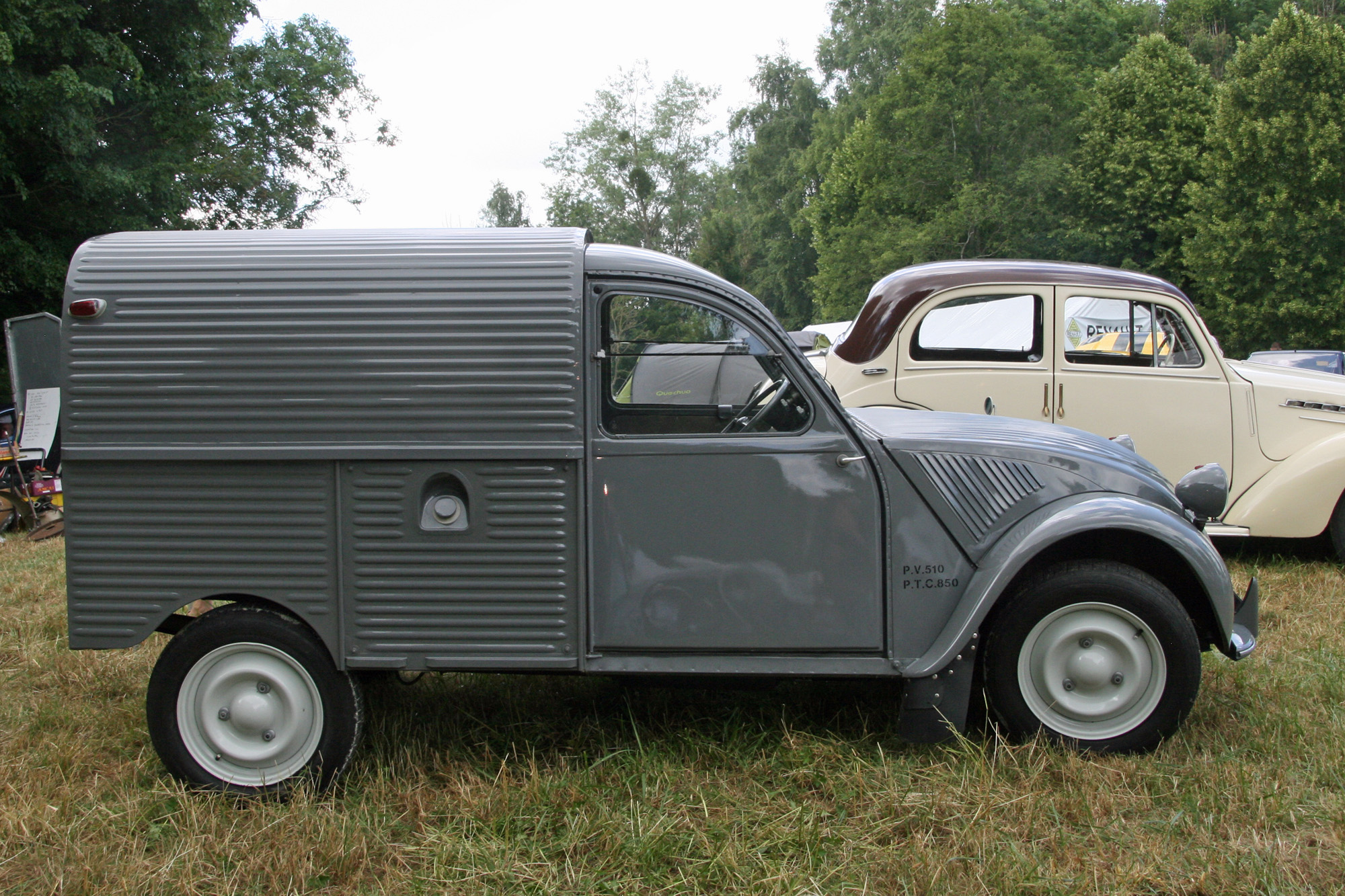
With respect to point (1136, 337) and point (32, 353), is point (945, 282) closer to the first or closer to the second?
point (1136, 337)

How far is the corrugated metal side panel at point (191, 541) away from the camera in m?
3.44

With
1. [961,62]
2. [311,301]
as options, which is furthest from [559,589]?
[961,62]

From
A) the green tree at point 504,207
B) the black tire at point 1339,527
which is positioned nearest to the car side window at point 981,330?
the black tire at point 1339,527

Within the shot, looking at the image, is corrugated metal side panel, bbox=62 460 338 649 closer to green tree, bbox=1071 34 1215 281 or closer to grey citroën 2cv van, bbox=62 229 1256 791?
grey citroën 2cv van, bbox=62 229 1256 791

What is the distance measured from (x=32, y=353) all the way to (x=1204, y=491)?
1084cm

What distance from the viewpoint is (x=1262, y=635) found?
17.1ft

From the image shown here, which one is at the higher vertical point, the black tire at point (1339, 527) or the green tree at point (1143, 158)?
the green tree at point (1143, 158)

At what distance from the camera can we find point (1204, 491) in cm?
389

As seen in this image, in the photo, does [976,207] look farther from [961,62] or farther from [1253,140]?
[1253,140]

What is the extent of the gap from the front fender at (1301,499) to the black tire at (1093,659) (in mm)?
3654

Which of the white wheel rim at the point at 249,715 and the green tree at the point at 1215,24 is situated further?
the green tree at the point at 1215,24

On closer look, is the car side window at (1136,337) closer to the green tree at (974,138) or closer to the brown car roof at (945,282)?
the brown car roof at (945,282)

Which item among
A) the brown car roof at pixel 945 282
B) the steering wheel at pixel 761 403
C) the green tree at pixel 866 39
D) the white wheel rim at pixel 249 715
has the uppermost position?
the green tree at pixel 866 39

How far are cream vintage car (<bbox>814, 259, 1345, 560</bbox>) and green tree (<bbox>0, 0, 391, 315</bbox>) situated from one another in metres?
11.6
